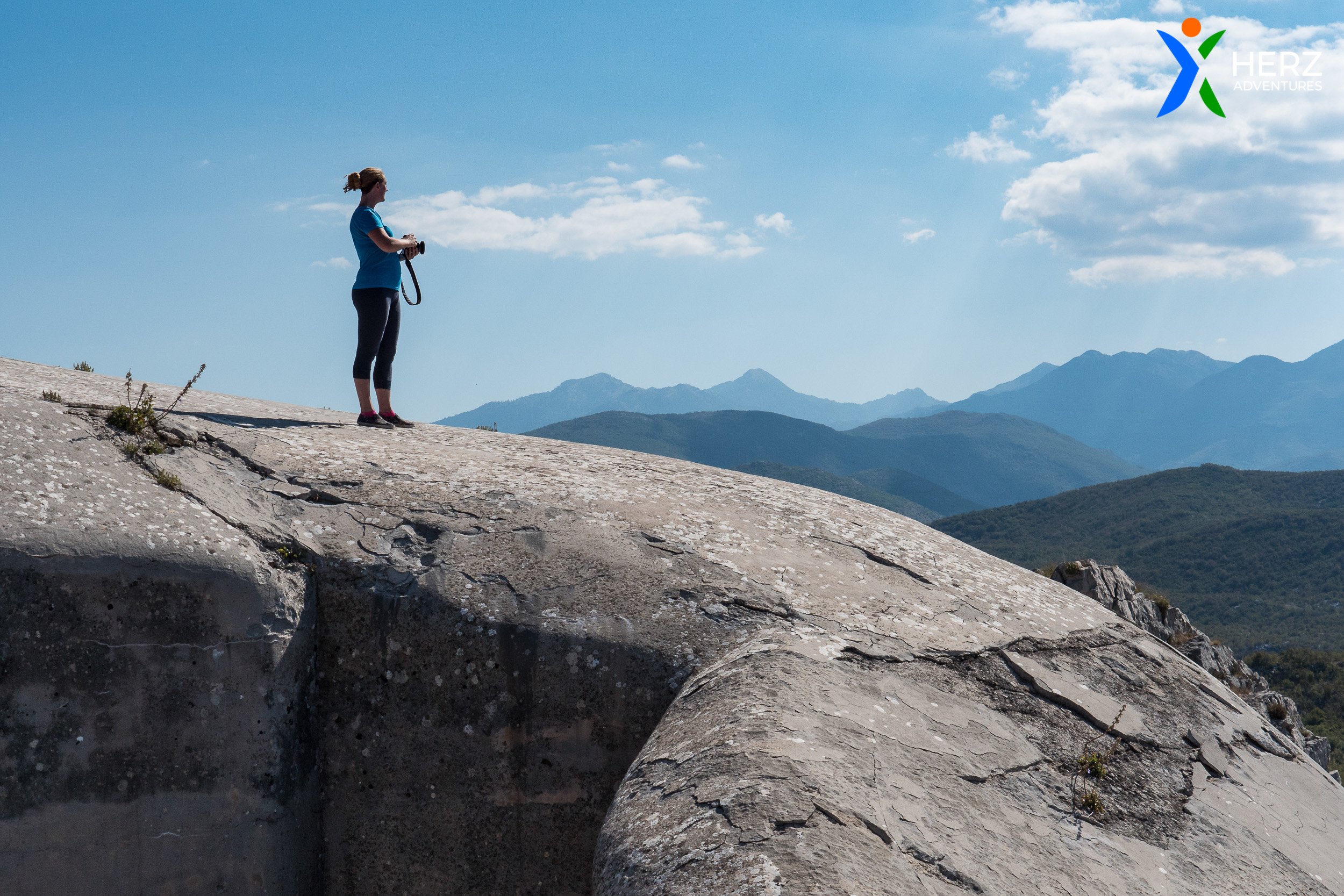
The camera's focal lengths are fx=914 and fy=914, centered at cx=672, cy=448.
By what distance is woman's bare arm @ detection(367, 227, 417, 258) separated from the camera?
8.80 meters

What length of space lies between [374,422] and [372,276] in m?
1.46

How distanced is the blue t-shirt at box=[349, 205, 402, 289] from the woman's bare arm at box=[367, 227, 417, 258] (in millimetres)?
76

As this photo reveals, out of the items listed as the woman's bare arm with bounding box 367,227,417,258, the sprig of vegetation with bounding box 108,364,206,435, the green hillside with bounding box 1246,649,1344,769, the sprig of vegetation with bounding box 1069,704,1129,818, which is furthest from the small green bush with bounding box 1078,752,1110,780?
the green hillside with bounding box 1246,649,1344,769

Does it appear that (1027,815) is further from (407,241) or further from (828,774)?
(407,241)

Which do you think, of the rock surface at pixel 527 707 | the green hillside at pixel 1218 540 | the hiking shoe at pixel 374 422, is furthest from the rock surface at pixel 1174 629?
the green hillside at pixel 1218 540

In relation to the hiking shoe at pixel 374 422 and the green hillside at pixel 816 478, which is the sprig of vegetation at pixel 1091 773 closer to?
the hiking shoe at pixel 374 422

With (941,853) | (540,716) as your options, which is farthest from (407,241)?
(941,853)

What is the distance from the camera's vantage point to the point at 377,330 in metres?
9.12

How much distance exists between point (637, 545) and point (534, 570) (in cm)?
79

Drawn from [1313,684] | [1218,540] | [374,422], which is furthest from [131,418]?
[1218,540]

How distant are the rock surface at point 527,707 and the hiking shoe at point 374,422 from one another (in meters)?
1.93

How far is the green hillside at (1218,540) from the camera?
64.6 m

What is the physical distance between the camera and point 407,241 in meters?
9.09

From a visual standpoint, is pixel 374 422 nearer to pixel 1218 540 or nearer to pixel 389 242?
pixel 389 242
